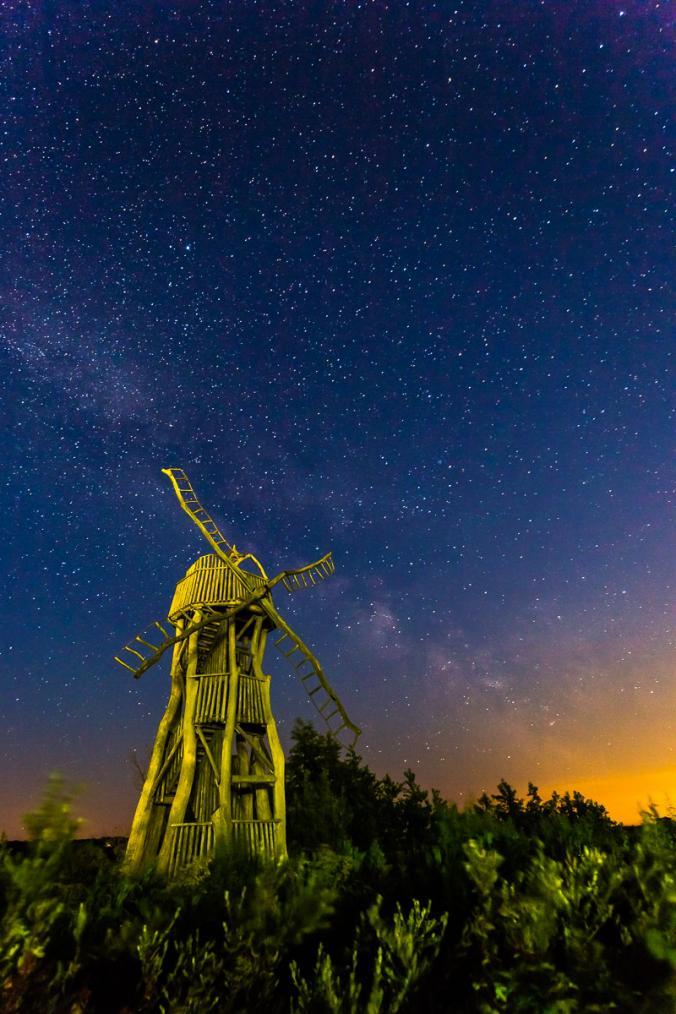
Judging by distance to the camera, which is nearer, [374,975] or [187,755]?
[374,975]

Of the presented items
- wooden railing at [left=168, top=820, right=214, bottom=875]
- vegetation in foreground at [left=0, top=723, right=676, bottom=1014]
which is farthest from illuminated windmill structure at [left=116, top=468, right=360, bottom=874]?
vegetation in foreground at [left=0, top=723, right=676, bottom=1014]

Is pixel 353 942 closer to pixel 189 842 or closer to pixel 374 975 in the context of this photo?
pixel 374 975

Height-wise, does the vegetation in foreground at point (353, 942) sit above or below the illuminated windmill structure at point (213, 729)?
below

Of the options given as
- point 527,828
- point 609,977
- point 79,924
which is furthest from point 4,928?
point 527,828

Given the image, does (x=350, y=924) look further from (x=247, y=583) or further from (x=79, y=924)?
(x=247, y=583)

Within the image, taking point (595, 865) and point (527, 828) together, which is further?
point (527, 828)

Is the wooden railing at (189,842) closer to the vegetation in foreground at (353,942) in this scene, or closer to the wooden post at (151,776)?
the wooden post at (151,776)

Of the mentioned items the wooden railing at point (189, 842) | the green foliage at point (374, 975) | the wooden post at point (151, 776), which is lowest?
the green foliage at point (374, 975)

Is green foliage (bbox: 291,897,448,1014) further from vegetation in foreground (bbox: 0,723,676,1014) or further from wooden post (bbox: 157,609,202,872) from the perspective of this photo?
wooden post (bbox: 157,609,202,872)

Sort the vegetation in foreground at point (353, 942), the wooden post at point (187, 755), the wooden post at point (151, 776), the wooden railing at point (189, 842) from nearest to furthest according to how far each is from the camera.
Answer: the vegetation in foreground at point (353, 942) < the wooden railing at point (189, 842) < the wooden post at point (187, 755) < the wooden post at point (151, 776)

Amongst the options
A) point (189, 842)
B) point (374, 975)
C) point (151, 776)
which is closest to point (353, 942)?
point (374, 975)

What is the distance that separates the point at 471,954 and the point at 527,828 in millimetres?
17260

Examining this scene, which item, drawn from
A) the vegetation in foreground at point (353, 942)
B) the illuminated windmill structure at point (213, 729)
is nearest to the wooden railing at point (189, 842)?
the illuminated windmill structure at point (213, 729)

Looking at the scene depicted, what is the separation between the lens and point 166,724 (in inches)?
734
